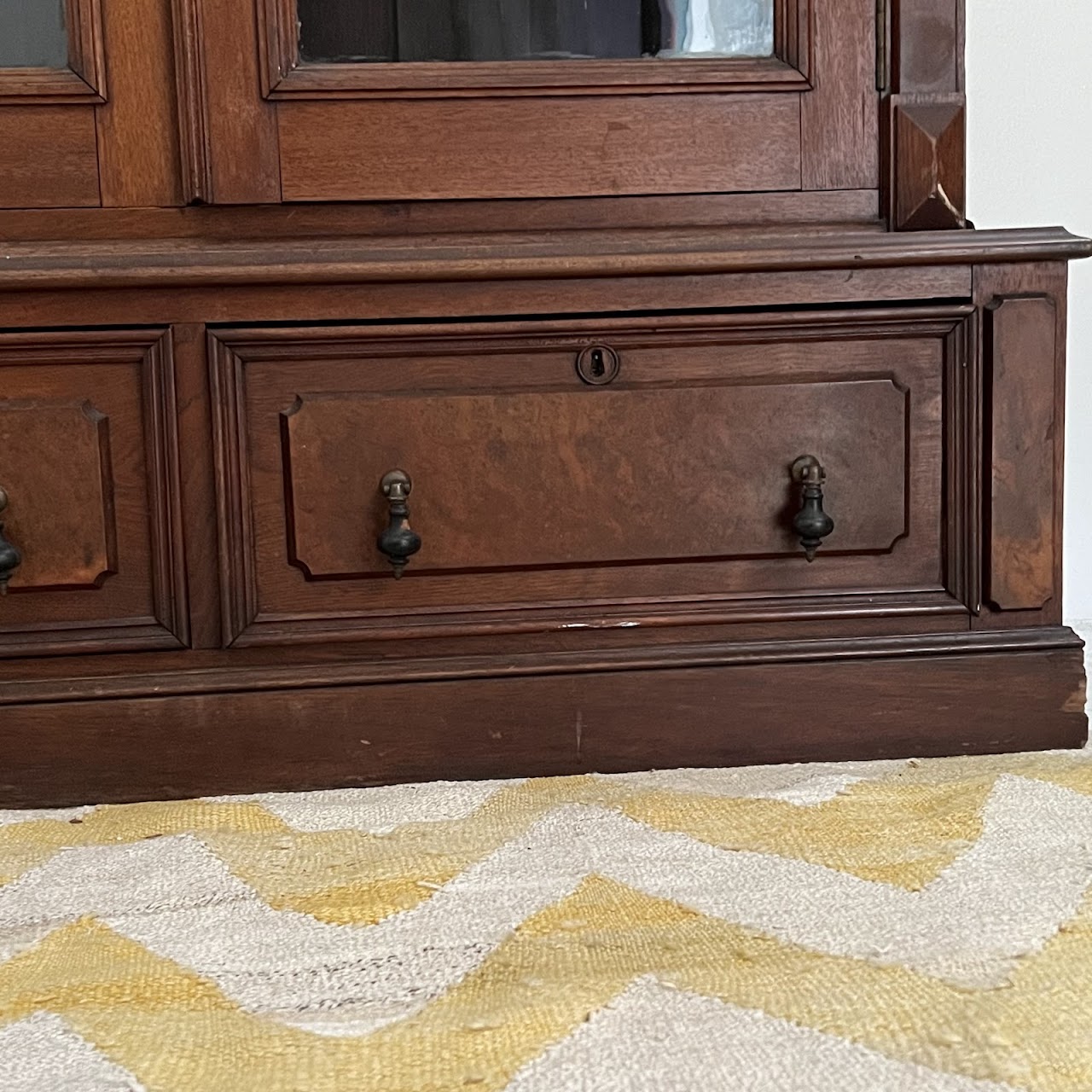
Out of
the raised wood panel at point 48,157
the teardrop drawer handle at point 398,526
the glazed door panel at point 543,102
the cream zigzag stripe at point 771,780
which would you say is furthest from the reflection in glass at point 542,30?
the cream zigzag stripe at point 771,780

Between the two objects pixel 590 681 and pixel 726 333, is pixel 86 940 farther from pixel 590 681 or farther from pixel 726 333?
pixel 726 333

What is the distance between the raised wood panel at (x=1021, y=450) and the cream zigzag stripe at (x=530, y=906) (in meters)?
0.21

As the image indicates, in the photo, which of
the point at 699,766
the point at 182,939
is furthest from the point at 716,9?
the point at 182,939

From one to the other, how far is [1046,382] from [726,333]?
0.27 metres

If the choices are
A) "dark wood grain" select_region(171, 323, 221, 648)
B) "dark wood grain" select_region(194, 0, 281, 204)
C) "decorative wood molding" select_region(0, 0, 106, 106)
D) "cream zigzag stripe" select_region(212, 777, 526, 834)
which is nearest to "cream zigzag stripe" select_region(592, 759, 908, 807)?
"cream zigzag stripe" select_region(212, 777, 526, 834)

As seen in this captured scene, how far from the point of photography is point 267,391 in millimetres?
981

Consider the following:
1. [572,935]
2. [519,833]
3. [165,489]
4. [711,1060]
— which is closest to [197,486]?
[165,489]

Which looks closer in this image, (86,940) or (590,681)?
(86,940)

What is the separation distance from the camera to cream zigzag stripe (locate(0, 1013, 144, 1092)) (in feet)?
1.82

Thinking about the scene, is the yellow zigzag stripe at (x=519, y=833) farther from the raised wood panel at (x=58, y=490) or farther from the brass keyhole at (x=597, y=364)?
the brass keyhole at (x=597, y=364)

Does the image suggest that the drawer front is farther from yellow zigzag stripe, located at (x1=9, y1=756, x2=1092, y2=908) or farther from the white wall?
the white wall

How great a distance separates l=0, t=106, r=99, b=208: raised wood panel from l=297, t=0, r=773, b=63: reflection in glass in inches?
8.1

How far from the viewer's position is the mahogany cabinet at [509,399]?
0.97m

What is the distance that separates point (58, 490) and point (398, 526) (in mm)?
262
